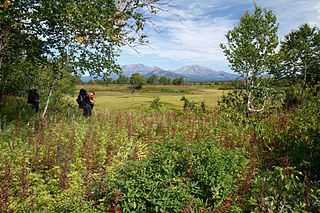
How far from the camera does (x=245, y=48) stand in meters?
8.04

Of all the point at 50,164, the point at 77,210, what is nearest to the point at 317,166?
the point at 77,210

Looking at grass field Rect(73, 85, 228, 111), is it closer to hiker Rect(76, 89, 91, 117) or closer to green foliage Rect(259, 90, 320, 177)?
hiker Rect(76, 89, 91, 117)

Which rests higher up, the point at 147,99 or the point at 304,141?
the point at 304,141

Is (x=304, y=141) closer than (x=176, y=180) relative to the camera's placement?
No

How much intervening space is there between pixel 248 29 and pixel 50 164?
9.12 metres

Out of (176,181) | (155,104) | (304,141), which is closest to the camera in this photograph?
(176,181)

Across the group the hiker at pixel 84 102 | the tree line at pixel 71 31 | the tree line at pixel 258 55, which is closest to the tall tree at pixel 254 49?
the tree line at pixel 258 55

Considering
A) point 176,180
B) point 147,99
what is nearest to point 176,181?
point 176,180

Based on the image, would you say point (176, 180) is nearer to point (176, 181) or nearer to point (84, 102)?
point (176, 181)

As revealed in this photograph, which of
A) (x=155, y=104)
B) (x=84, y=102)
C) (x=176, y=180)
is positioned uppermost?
(x=84, y=102)

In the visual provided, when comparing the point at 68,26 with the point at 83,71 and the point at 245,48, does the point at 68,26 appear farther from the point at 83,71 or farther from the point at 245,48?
the point at 245,48

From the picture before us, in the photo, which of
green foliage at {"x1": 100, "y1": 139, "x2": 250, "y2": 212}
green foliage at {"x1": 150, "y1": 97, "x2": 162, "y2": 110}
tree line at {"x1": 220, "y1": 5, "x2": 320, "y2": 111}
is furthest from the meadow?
green foliage at {"x1": 150, "y1": 97, "x2": 162, "y2": 110}

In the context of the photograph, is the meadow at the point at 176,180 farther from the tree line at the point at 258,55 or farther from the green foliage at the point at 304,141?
the tree line at the point at 258,55

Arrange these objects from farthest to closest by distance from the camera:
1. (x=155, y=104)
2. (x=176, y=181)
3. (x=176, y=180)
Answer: (x=155, y=104) < (x=176, y=181) < (x=176, y=180)
